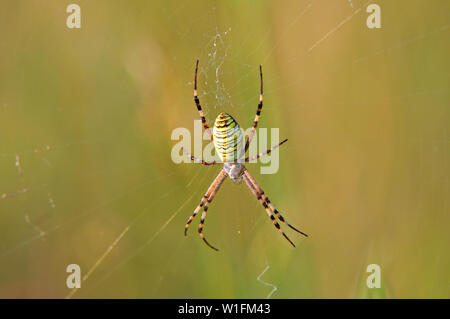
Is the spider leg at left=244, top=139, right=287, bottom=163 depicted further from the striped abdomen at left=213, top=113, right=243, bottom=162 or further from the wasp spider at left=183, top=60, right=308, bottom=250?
the striped abdomen at left=213, top=113, right=243, bottom=162

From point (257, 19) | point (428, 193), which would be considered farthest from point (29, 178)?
point (428, 193)

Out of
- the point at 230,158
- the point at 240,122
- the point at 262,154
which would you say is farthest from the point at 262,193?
the point at 240,122

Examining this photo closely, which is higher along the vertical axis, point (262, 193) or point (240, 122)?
point (240, 122)

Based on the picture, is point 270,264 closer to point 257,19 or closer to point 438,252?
point 438,252

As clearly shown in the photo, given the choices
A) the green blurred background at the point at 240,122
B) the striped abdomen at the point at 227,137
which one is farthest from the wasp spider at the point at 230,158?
the green blurred background at the point at 240,122

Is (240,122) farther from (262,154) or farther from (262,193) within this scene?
(262,193)

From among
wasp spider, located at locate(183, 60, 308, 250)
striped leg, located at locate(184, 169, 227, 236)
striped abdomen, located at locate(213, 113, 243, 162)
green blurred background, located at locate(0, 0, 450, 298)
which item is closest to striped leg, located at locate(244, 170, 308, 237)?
wasp spider, located at locate(183, 60, 308, 250)
